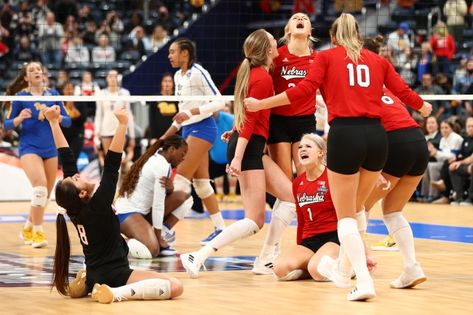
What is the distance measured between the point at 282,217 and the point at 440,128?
366 inches

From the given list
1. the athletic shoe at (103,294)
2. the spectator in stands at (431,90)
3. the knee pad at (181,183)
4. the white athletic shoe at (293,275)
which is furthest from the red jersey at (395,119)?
the spectator in stands at (431,90)

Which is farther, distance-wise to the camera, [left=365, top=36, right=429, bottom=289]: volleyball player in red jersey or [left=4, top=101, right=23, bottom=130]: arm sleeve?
[left=4, top=101, right=23, bottom=130]: arm sleeve

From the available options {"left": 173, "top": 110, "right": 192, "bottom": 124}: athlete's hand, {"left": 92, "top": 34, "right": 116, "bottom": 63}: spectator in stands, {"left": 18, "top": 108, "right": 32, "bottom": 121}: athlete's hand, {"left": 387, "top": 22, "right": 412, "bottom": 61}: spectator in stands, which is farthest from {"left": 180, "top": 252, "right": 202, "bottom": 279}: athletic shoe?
{"left": 92, "top": 34, "right": 116, "bottom": 63}: spectator in stands

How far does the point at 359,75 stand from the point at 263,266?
1.99 meters

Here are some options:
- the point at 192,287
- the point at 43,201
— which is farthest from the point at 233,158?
the point at 43,201

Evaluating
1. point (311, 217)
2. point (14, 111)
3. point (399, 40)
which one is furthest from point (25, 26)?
point (311, 217)

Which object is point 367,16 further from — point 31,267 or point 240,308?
point 240,308

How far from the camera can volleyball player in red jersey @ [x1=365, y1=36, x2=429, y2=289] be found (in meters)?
7.02

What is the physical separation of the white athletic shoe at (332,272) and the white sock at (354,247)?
595 mm

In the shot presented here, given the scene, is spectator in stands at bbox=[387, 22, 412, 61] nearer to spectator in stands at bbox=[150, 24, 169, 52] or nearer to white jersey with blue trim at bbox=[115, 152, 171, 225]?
spectator in stands at bbox=[150, 24, 169, 52]

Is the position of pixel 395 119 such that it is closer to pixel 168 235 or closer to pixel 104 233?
pixel 104 233

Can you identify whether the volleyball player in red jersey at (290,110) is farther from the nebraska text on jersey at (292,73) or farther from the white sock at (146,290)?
the white sock at (146,290)

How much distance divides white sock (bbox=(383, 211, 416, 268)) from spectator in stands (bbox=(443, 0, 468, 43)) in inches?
569

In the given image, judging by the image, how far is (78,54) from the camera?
22.4m
